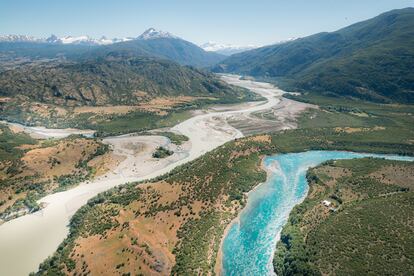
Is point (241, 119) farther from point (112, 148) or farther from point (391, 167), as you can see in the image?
point (391, 167)

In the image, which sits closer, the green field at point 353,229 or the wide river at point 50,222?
the green field at point 353,229

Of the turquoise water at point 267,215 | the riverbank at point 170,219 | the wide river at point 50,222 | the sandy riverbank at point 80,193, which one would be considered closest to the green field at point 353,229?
the turquoise water at point 267,215

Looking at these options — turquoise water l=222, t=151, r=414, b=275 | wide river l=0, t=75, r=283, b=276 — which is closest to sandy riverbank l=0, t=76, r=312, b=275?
wide river l=0, t=75, r=283, b=276

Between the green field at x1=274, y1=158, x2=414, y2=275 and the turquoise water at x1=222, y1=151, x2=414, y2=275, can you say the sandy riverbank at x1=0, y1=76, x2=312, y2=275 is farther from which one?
the green field at x1=274, y1=158, x2=414, y2=275

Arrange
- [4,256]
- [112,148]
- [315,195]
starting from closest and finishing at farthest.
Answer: [4,256], [315,195], [112,148]

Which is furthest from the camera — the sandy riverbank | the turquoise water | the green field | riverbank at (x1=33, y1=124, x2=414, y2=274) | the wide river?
the sandy riverbank

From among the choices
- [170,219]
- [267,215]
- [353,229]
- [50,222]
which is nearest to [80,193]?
[50,222]

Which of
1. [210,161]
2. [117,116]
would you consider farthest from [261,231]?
[117,116]

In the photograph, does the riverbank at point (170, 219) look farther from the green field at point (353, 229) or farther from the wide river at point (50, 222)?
the green field at point (353, 229)
